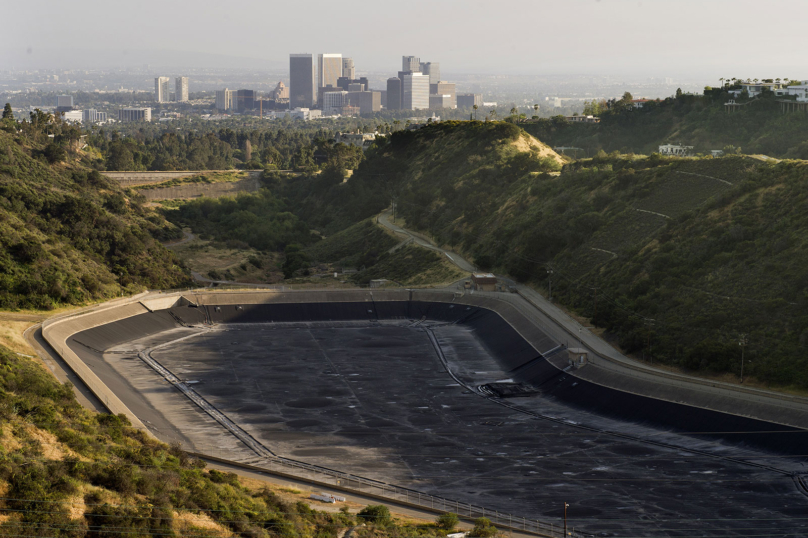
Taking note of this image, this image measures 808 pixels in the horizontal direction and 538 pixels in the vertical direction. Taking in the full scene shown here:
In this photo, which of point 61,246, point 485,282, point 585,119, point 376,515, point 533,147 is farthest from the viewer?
point 585,119

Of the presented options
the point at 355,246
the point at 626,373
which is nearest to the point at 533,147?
the point at 355,246

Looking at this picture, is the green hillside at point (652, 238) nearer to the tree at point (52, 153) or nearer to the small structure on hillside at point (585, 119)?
the small structure on hillside at point (585, 119)

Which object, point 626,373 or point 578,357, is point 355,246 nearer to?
point 578,357

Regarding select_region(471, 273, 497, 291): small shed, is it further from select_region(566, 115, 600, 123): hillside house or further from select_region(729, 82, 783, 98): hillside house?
select_region(566, 115, 600, 123): hillside house

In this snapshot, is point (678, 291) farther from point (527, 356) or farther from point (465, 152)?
point (465, 152)

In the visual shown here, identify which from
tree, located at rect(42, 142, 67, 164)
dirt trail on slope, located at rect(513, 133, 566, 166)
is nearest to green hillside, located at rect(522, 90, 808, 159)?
dirt trail on slope, located at rect(513, 133, 566, 166)

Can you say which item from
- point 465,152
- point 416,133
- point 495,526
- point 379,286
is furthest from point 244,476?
point 416,133

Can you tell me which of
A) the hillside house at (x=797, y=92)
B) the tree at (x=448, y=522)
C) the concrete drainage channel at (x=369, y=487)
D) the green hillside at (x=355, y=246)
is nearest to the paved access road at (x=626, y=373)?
the concrete drainage channel at (x=369, y=487)
